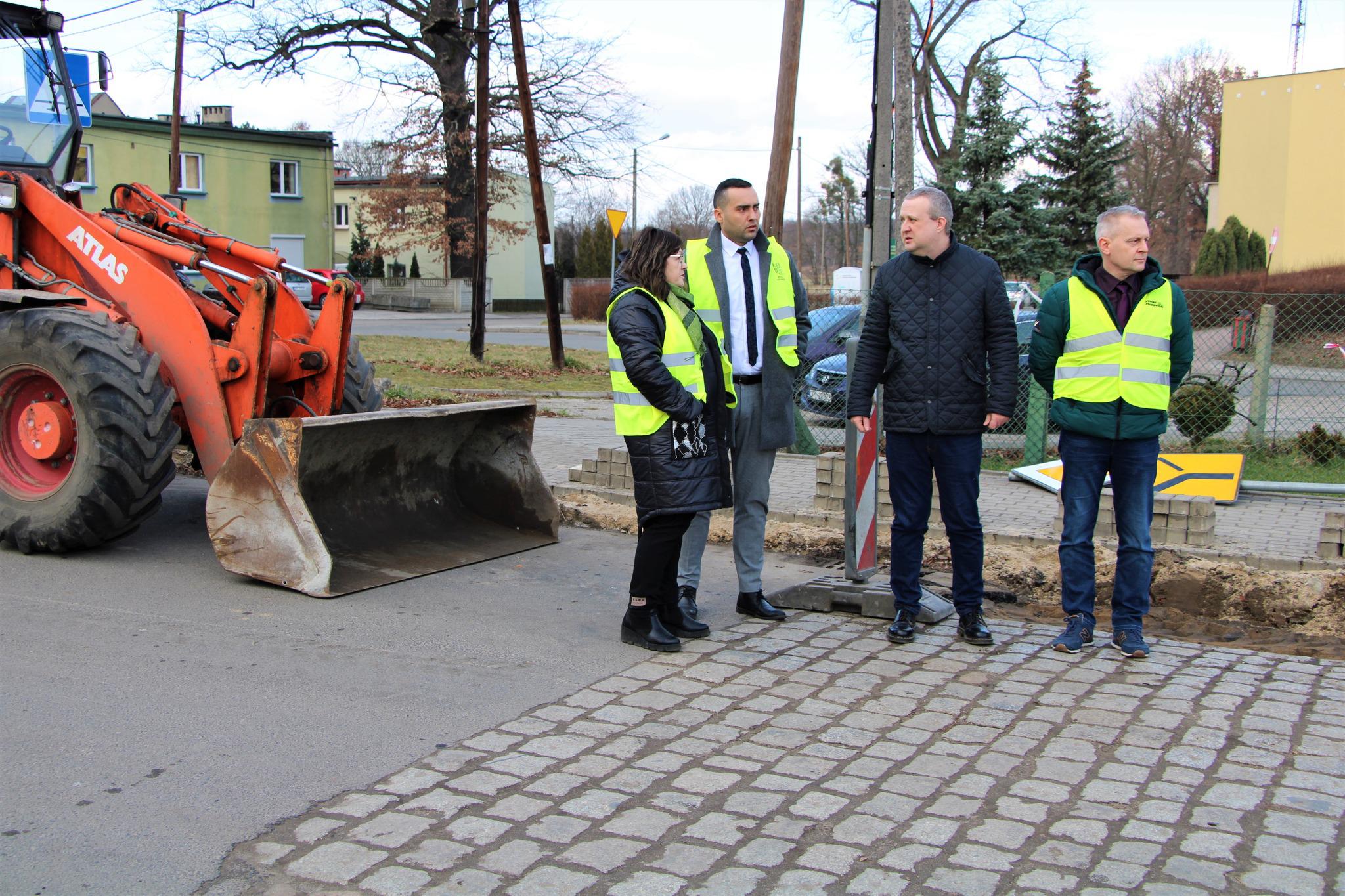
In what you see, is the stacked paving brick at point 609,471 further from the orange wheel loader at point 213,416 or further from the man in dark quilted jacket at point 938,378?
the man in dark quilted jacket at point 938,378

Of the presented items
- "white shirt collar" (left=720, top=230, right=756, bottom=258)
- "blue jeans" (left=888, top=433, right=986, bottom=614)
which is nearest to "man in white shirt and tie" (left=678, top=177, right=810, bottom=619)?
"white shirt collar" (left=720, top=230, right=756, bottom=258)

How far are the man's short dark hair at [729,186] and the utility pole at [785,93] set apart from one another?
23.8ft

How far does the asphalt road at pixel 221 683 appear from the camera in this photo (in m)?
3.53

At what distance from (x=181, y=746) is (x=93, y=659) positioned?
3.92ft

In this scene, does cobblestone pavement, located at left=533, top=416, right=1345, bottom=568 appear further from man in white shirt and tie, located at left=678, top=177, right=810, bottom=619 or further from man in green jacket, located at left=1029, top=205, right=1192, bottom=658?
man in white shirt and tie, located at left=678, top=177, right=810, bottom=619

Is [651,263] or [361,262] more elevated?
[361,262]

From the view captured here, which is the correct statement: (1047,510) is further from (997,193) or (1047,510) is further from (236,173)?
(236,173)

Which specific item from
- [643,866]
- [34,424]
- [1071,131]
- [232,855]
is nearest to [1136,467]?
[643,866]

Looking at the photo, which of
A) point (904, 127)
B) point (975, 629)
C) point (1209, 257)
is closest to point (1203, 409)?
point (904, 127)

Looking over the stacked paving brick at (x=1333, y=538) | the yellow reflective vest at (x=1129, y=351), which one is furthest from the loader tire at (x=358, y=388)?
the stacked paving brick at (x=1333, y=538)

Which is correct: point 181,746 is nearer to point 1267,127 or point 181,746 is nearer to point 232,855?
point 232,855

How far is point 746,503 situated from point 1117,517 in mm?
1728

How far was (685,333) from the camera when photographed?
539 centimetres

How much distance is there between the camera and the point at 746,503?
236 inches
